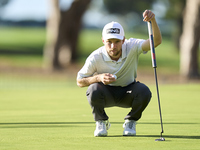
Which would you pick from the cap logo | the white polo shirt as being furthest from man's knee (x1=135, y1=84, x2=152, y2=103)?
the cap logo

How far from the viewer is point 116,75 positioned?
7.29 meters

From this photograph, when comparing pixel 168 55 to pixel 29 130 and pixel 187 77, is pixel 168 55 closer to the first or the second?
pixel 187 77

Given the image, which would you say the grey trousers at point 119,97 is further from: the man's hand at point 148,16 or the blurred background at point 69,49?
the blurred background at point 69,49

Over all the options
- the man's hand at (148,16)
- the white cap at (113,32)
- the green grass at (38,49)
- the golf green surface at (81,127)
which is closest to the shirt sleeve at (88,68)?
the white cap at (113,32)

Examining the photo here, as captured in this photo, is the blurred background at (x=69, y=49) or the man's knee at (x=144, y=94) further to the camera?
the blurred background at (x=69, y=49)

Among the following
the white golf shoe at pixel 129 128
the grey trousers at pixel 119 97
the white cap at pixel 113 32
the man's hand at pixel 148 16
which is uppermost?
the man's hand at pixel 148 16

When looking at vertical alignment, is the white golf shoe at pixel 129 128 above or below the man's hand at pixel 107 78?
below

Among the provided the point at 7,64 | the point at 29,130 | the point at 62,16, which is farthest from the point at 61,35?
the point at 29,130

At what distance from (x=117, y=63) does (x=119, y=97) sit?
47 cm

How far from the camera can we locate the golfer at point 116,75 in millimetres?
6996

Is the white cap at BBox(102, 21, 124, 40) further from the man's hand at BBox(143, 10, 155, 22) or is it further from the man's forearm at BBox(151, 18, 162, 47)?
the man's forearm at BBox(151, 18, 162, 47)

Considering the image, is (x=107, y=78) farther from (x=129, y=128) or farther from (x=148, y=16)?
(x=148, y=16)

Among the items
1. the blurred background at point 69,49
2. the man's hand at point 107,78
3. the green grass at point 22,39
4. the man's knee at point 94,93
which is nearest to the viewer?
the man's hand at point 107,78

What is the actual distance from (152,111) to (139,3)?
52.2m
